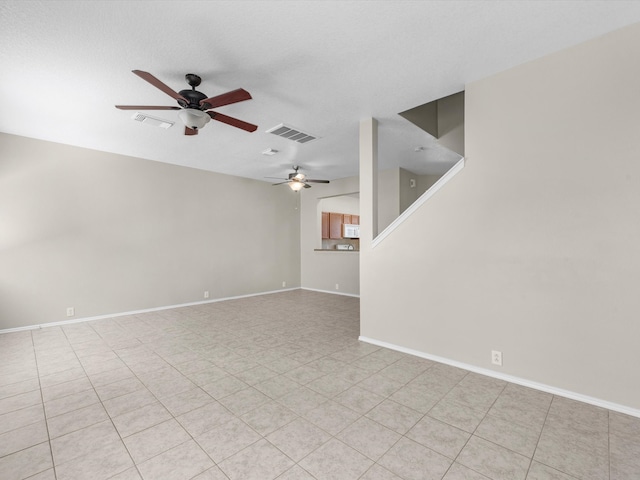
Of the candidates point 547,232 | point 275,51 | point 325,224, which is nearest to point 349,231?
point 325,224

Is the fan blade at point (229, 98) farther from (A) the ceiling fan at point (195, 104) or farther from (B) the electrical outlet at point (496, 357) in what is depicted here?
(B) the electrical outlet at point (496, 357)

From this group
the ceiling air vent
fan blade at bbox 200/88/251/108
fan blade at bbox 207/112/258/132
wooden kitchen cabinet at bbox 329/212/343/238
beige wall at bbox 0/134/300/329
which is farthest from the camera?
wooden kitchen cabinet at bbox 329/212/343/238

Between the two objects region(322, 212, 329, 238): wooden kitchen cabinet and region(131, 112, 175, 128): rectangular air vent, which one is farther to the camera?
region(322, 212, 329, 238): wooden kitchen cabinet

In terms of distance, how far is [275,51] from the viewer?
2.40 metres

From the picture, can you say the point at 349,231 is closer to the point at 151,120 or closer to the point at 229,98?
the point at 151,120

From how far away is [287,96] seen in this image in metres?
3.17

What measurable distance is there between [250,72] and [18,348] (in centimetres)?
435

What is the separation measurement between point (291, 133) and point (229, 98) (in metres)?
1.75

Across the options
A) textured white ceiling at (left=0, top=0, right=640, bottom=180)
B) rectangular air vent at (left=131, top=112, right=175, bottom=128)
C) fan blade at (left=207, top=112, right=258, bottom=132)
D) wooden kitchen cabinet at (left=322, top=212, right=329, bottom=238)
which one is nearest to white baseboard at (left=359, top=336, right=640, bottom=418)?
textured white ceiling at (left=0, top=0, right=640, bottom=180)

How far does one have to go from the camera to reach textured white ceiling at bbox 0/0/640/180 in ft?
6.52

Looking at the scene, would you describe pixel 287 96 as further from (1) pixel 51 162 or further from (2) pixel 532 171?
(1) pixel 51 162

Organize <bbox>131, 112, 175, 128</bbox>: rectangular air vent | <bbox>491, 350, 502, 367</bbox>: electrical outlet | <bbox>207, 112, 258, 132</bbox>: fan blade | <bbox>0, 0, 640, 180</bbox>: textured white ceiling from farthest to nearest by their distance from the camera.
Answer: <bbox>131, 112, 175, 128</bbox>: rectangular air vent
<bbox>207, 112, 258, 132</bbox>: fan blade
<bbox>491, 350, 502, 367</bbox>: electrical outlet
<bbox>0, 0, 640, 180</bbox>: textured white ceiling

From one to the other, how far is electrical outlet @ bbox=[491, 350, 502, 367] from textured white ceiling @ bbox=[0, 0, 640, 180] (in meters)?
2.70

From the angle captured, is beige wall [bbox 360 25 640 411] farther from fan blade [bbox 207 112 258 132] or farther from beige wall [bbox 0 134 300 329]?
beige wall [bbox 0 134 300 329]
